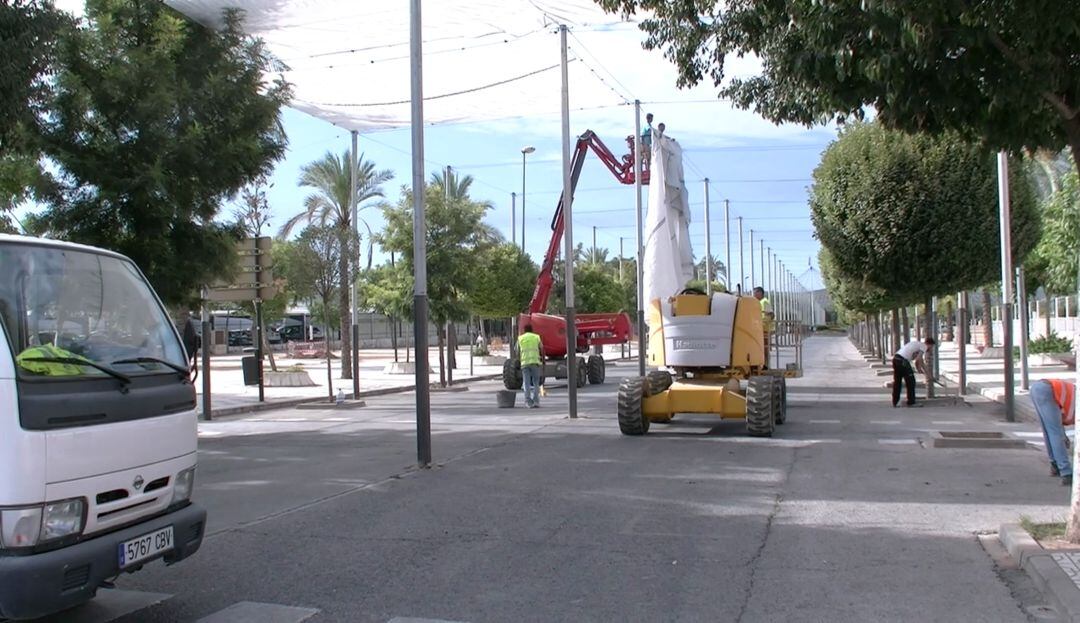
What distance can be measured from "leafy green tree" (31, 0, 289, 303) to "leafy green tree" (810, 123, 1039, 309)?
470 inches

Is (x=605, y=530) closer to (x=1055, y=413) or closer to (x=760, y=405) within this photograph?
(x=1055, y=413)

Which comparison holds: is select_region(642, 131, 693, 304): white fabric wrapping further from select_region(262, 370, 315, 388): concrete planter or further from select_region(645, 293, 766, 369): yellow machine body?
select_region(262, 370, 315, 388): concrete planter

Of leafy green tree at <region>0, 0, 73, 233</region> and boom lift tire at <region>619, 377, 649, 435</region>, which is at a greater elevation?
leafy green tree at <region>0, 0, 73, 233</region>

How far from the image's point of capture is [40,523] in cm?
439

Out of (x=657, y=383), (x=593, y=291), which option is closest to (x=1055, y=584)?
(x=657, y=383)

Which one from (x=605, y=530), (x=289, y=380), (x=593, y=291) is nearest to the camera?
(x=605, y=530)

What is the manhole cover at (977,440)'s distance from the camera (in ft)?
40.3

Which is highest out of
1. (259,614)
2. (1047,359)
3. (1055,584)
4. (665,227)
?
(665,227)

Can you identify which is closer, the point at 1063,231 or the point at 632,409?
the point at 632,409

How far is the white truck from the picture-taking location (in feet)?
14.2

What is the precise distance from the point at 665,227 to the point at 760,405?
3585 mm

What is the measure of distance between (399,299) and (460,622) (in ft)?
78.4

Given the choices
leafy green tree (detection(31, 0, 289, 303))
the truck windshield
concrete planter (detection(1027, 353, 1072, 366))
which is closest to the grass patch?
the truck windshield

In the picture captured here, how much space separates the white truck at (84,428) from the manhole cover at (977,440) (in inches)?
408
